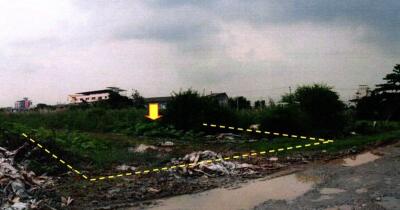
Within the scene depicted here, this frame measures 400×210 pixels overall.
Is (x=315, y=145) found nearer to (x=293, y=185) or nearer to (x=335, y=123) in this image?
(x=335, y=123)

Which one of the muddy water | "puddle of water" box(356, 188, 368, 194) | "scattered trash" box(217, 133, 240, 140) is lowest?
the muddy water

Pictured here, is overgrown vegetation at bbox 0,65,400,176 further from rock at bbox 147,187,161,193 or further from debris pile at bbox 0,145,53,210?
rock at bbox 147,187,161,193

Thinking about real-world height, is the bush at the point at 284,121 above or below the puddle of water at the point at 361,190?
above

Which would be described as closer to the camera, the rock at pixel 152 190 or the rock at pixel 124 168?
the rock at pixel 152 190

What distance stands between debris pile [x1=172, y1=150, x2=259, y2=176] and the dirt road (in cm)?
107

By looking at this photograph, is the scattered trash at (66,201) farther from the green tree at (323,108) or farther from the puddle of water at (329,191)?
the green tree at (323,108)

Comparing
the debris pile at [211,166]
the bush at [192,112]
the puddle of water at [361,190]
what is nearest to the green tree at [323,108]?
the bush at [192,112]

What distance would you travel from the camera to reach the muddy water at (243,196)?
10219mm

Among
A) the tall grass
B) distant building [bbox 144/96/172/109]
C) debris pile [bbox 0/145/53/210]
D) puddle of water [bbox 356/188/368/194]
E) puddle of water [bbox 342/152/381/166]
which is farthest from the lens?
the tall grass

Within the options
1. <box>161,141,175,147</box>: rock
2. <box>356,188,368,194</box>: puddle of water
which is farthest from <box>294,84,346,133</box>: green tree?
<box>356,188,368,194</box>: puddle of water

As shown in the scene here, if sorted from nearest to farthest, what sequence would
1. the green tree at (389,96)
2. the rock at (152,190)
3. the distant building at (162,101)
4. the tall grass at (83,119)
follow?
the rock at (152,190)
the distant building at (162,101)
the tall grass at (83,119)
the green tree at (389,96)

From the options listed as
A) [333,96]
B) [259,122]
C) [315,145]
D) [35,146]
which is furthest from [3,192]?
[333,96]

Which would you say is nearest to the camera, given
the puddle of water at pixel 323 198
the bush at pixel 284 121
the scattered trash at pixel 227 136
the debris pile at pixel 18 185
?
the debris pile at pixel 18 185

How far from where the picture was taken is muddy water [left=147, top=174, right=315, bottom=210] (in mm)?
10219
